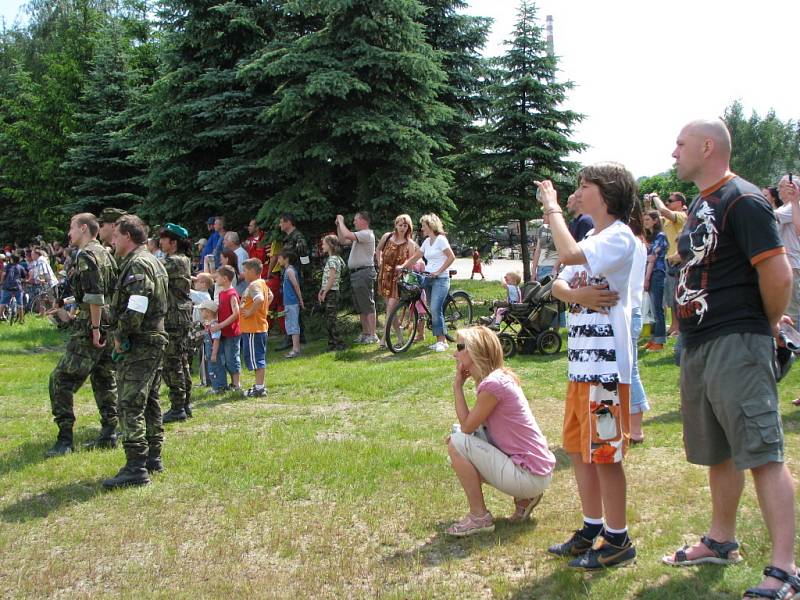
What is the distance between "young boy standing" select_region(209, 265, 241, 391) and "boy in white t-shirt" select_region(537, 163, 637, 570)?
556 centimetres

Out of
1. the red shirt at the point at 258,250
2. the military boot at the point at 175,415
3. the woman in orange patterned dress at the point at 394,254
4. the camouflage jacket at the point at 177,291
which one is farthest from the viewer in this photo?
the red shirt at the point at 258,250

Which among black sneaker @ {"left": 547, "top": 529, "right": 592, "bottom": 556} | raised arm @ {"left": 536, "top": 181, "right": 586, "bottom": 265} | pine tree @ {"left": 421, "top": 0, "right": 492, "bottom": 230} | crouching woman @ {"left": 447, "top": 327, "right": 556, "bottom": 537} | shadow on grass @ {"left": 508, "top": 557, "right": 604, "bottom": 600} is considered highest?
pine tree @ {"left": 421, "top": 0, "right": 492, "bottom": 230}

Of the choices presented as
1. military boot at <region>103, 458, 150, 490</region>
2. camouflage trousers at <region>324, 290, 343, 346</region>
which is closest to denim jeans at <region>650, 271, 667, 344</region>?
camouflage trousers at <region>324, 290, 343, 346</region>

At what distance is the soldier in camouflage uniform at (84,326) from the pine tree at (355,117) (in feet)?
22.0

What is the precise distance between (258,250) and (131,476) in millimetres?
8555

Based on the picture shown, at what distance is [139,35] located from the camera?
32094mm

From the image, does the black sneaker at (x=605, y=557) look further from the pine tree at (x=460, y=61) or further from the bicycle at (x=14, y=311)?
the bicycle at (x=14, y=311)

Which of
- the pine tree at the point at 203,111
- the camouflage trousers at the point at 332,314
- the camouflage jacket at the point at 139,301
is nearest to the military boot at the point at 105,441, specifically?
the camouflage jacket at the point at 139,301

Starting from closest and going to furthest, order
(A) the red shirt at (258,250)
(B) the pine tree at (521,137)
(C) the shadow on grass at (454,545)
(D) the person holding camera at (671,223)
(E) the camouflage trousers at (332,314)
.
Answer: (C) the shadow on grass at (454,545) < (D) the person holding camera at (671,223) < (E) the camouflage trousers at (332,314) < (A) the red shirt at (258,250) < (B) the pine tree at (521,137)

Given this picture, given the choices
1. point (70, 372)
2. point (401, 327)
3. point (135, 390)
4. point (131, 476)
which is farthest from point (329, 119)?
point (131, 476)

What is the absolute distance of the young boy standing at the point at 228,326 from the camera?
8688 mm

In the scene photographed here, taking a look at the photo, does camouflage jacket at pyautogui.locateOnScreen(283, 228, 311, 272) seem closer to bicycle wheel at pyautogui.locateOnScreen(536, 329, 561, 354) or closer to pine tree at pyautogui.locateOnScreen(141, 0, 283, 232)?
pine tree at pyautogui.locateOnScreen(141, 0, 283, 232)

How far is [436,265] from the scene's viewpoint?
11000 mm

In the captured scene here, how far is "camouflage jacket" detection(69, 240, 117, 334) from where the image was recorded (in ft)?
21.4
